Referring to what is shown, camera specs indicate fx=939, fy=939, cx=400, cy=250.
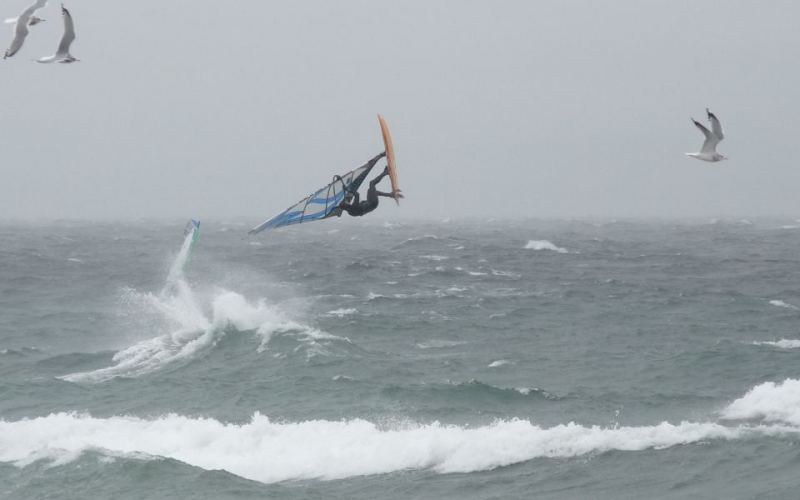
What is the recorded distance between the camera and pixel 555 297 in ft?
171

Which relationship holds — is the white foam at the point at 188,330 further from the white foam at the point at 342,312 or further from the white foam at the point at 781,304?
the white foam at the point at 781,304

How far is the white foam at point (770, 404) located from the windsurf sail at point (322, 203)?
14815 mm

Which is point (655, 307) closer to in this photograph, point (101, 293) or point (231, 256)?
point (101, 293)

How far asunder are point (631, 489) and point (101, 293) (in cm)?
3996

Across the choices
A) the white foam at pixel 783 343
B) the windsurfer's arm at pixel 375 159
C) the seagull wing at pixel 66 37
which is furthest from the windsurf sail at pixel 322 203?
the white foam at pixel 783 343

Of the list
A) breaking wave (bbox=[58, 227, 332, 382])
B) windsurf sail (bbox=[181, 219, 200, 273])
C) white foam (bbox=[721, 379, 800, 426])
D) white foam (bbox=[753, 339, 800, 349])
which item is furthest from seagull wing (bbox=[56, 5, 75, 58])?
white foam (bbox=[753, 339, 800, 349])

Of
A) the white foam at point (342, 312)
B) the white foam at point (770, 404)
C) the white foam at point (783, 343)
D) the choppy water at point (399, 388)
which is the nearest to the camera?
the choppy water at point (399, 388)

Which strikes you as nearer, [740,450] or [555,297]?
[740,450]

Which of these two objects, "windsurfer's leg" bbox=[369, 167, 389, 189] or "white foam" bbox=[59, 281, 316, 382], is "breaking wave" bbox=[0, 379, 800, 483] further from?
"windsurfer's leg" bbox=[369, 167, 389, 189]

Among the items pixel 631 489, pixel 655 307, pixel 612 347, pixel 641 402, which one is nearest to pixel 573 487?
pixel 631 489

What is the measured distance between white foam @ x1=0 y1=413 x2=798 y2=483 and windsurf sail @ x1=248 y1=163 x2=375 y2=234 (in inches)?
311

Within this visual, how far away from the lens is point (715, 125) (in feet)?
55.5

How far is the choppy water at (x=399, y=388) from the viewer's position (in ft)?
73.6

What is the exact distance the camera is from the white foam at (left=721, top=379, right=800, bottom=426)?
2608 centimetres
